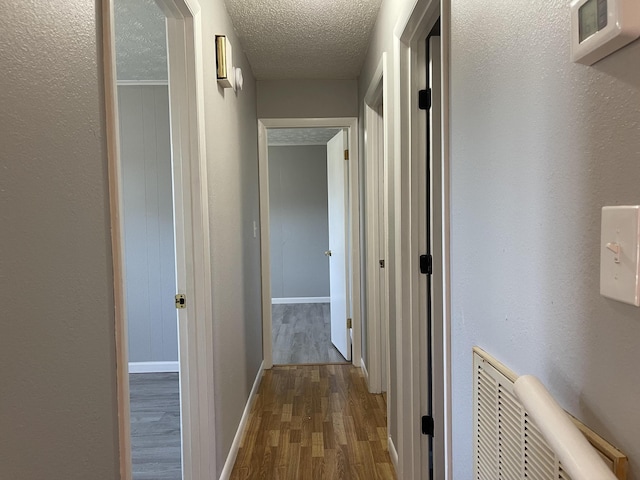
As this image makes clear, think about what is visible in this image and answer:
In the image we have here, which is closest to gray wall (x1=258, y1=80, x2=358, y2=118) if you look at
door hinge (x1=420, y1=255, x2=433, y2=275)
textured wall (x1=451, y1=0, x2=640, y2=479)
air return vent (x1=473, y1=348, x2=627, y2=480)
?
door hinge (x1=420, y1=255, x2=433, y2=275)

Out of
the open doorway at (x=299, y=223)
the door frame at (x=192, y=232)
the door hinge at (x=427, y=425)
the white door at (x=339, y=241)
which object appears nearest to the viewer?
the door frame at (x=192, y=232)

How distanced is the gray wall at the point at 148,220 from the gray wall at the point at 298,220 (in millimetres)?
2824

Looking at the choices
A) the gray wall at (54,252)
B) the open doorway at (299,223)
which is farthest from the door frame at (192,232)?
the open doorway at (299,223)

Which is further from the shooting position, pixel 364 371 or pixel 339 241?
pixel 339 241

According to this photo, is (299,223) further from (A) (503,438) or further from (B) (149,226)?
(A) (503,438)

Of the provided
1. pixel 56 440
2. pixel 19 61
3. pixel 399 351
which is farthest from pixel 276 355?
pixel 19 61

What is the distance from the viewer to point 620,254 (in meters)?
0.52

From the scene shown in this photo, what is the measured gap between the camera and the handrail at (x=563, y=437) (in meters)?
0.48

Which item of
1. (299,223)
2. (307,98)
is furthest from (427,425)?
(299,223)

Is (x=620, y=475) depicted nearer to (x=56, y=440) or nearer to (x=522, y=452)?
(x=522, y=452)

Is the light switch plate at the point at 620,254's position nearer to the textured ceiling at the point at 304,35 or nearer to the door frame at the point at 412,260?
the door frame at the point at 412,260

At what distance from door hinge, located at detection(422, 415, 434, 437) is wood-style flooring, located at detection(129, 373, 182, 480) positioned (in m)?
1.25

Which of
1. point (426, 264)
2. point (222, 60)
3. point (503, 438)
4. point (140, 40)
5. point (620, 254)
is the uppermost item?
point (140, 40)

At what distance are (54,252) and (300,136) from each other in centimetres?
513
